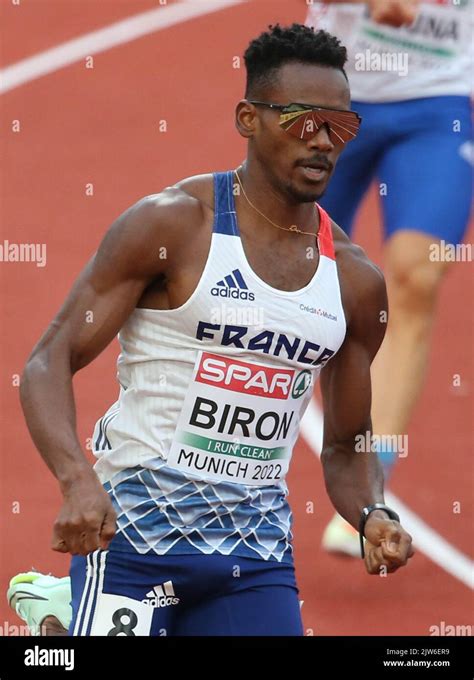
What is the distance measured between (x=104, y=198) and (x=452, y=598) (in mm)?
3925

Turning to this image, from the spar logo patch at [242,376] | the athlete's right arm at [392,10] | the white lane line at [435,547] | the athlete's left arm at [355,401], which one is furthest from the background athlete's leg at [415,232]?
the spar logo patch at [242,376]

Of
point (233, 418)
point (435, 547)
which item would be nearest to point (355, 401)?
point (233, 418)

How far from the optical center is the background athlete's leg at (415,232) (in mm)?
7195

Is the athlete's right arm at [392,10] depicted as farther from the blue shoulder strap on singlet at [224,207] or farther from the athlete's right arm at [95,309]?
the athlete's right arm at [95,309]

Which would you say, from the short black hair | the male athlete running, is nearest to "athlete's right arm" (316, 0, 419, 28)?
the short black hair

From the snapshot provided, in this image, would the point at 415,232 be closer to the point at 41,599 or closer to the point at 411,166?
the point at 411,166

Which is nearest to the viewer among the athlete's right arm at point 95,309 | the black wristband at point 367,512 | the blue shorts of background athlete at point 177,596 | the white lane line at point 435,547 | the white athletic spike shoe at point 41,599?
the athlete's right arm at point 95,309

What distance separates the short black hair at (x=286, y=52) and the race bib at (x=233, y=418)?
2.74 feet

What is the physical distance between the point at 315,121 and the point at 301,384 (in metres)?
0.74

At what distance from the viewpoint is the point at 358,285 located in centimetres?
483

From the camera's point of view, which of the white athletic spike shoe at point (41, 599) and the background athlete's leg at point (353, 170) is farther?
the background athlete's leg at point (353, 170)

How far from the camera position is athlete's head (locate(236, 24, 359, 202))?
4648 millimetres

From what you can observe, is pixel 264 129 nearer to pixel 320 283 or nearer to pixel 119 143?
pixel 320 283
